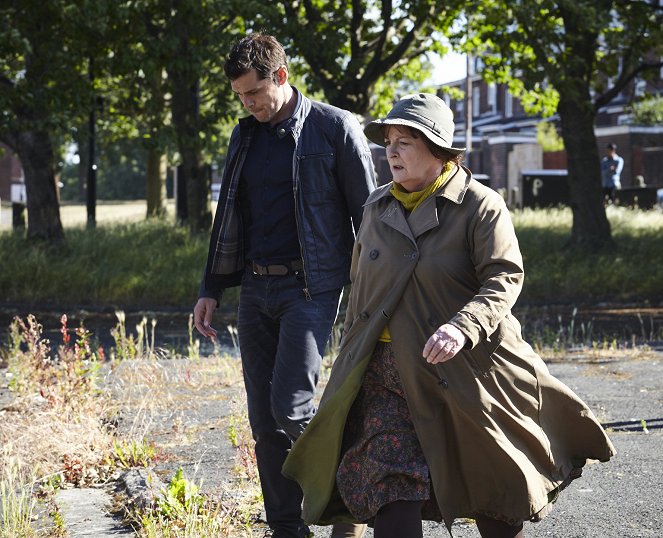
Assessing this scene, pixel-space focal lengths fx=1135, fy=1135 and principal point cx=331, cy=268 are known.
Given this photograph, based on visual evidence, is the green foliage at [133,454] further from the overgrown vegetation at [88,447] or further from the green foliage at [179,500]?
the green foliage at [179,500]

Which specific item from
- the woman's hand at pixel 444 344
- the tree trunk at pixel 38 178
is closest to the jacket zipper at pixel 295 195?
the woman's hand at pixel 444 344

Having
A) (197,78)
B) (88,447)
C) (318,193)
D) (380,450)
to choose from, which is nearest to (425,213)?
(380,450)

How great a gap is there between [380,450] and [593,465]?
2.97 m

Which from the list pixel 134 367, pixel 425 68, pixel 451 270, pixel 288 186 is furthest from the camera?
pixel 425 68

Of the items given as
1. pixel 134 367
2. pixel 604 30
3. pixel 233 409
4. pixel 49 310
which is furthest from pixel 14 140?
pixel 233 409

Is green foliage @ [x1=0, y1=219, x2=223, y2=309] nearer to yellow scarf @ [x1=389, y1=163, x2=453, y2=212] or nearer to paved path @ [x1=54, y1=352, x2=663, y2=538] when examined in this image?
paved path @ [x1=54, y1=352, x2=663, y2=538]

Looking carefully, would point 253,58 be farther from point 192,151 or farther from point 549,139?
point 549,139

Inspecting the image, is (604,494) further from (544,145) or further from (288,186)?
(544,145)

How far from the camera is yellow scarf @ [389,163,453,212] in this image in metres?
3.77

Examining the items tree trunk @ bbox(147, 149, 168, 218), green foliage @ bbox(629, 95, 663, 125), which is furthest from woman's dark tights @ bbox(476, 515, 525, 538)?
green foliage @ bbox(629, 95, 663, 125)

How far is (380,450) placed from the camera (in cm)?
358

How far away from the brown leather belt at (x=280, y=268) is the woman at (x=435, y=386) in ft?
2.42

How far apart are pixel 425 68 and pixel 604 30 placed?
10772mm

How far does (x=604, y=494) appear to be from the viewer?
558 centimetres
